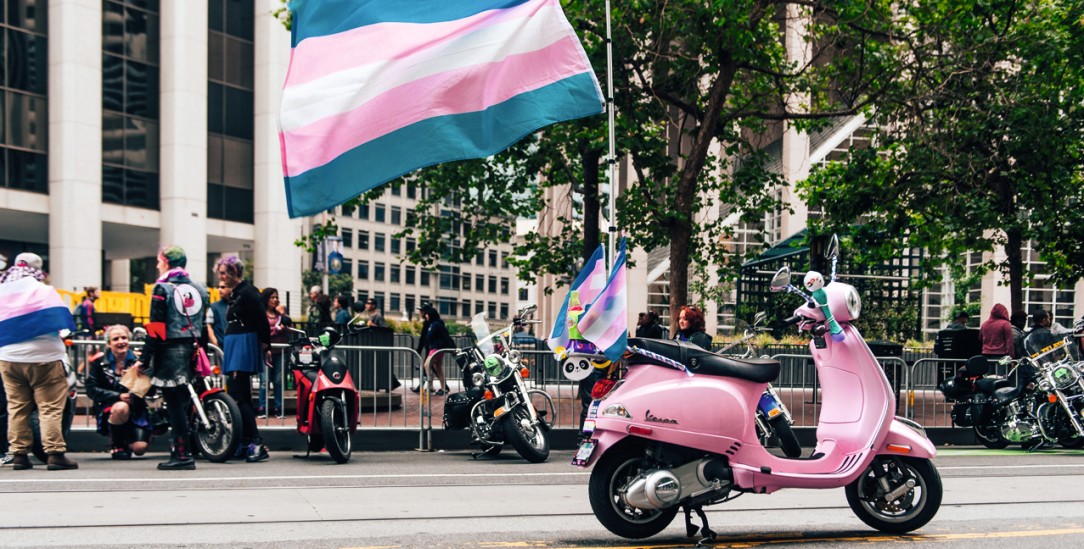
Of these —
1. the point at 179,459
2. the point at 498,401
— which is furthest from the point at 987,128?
the point at 179,459

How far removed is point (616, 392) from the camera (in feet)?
21.2

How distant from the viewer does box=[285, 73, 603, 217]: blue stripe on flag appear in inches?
295

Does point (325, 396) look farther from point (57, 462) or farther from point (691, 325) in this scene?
point (691, 325)

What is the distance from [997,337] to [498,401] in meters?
7.92

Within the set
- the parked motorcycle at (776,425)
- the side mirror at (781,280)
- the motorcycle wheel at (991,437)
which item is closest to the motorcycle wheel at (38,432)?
the parked motorcycle at (776,425)

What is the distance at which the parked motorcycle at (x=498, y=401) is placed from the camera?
11.7 meters

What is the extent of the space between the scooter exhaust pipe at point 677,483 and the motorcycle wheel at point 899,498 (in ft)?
3.14

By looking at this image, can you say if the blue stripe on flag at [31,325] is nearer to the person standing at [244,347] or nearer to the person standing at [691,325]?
the person standing at [244,347]

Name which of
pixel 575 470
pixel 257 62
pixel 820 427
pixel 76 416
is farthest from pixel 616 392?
pixel 257 62

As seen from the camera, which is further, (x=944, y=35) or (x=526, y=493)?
(x=944, y=35)

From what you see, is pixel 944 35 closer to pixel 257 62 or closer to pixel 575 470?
pixel 575 470

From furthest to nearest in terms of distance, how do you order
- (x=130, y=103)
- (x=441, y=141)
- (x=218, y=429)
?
(x=130, y=103) → (x=218, y=429) → (x=441, y=141)

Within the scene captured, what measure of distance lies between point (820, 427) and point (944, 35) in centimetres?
1384

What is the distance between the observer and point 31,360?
392 inches
